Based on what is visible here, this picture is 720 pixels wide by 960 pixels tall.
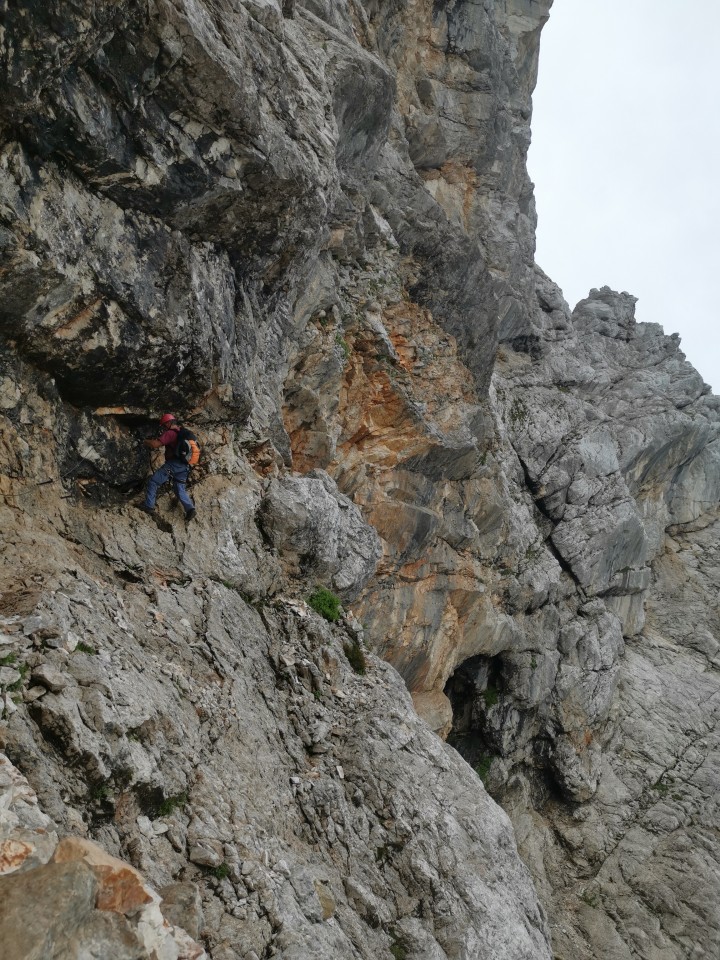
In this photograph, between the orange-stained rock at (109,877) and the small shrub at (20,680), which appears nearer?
the orange-stained rock at (109,877)

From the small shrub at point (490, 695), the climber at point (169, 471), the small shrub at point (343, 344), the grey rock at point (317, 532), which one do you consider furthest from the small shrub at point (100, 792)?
the small shrub at point (490, 695)

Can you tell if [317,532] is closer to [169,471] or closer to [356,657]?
[356,657]

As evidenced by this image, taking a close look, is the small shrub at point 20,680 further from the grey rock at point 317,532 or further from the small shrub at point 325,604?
the small shrub at point 325,604

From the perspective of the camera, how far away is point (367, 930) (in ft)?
31.0

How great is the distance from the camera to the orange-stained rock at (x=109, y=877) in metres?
5.30

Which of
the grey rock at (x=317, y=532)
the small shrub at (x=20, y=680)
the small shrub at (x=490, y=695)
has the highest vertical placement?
the grey rock at (x=317, y=532)

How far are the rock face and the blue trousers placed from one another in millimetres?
354

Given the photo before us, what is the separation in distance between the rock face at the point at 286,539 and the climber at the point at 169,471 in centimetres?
31

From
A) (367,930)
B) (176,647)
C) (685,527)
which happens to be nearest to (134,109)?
(176,647)

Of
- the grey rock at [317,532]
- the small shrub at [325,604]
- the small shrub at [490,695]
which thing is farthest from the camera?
the small shrub at [490,695]

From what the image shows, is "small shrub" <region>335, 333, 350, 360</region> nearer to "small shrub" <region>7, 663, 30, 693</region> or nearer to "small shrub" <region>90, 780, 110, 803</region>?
"small shrub" <region>7, 663, 30, 693</region>

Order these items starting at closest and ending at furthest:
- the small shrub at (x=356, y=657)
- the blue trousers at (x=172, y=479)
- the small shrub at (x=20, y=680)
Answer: the small shrub at (x=20, y=680), the blue trousers at (x=172, y=479), the small shrub at (x=356, y=657)

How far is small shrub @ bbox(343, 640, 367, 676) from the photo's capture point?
13164 mm

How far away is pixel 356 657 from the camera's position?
524 inches
